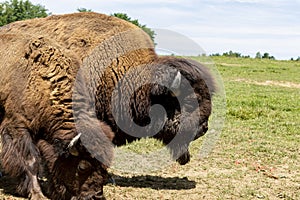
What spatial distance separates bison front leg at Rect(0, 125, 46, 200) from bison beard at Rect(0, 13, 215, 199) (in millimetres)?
12

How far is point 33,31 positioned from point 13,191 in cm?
227

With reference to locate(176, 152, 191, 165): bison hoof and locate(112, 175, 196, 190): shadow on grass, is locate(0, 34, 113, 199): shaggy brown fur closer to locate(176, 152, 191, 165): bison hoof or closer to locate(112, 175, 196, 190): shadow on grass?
locate(112, 175, 196, 190): shadow on grass

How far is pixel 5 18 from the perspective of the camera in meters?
46.9

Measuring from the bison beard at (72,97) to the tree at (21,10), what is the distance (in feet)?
143

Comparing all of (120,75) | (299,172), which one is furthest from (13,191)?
(299,172)

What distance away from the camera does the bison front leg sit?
5.90 metres

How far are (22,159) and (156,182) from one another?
7.11 feet

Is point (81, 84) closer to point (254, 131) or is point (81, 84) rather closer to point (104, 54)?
point (104, 54)

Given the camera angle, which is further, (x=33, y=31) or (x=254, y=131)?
(x=254, y=131)

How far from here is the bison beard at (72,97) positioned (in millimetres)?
5141

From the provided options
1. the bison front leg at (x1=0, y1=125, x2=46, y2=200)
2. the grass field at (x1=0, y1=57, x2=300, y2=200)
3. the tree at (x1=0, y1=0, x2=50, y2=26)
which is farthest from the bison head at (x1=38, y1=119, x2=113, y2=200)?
the tree at (x1=0, y1=0, x2=50, y2=26)

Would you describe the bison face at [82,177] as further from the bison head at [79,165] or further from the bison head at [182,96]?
the bison head at [182,96]

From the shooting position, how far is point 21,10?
51.3m

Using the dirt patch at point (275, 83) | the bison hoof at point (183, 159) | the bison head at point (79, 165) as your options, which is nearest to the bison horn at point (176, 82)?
the bison hoof at point (183, 159)
